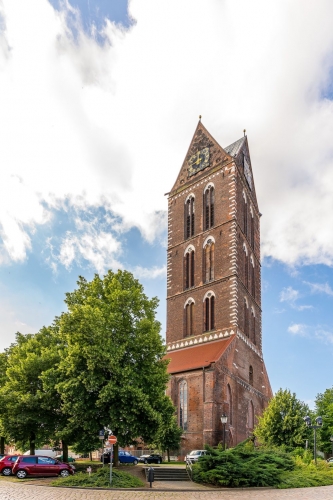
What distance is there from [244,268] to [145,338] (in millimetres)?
24965

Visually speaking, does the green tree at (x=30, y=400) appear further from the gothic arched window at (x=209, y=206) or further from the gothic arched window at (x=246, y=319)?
the gothic arched window at (x=209, y=206)

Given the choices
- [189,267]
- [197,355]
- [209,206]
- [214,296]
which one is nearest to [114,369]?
[197,355]

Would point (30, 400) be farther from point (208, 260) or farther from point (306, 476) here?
point (208, 260)

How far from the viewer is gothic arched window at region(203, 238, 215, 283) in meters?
49.4

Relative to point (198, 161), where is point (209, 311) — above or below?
below

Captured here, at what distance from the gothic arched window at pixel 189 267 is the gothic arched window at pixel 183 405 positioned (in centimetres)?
1160

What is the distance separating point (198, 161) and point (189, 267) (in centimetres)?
1234

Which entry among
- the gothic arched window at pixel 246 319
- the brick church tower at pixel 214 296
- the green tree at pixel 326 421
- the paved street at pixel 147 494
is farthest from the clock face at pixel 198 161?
the paved street at pixel 147 494

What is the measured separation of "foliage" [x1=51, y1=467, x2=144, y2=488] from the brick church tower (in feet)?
49.2

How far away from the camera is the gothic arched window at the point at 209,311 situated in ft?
157

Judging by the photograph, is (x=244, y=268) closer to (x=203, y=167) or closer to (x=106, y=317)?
(x=203, y=167)

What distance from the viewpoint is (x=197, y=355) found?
147 ft

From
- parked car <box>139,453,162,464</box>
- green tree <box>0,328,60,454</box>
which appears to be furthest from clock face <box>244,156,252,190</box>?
parked car <box>139,453,162,464</box>

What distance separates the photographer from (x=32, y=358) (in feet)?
106
